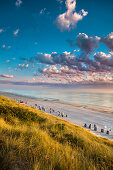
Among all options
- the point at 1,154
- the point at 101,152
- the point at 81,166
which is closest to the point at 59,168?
the point at 81,166

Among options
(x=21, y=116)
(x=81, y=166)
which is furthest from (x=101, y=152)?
(x=21, y=116)

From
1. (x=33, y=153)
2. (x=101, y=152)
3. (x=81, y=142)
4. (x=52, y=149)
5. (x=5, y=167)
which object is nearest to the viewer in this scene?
(x=5, y=167)

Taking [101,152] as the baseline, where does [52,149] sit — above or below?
above

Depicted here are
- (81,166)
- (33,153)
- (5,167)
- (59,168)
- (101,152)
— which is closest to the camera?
(5,167)

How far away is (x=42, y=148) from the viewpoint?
149 inches

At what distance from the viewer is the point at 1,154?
3016 mm

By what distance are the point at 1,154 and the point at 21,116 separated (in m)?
6.98

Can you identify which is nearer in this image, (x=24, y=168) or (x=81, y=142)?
(x=24, y=168)

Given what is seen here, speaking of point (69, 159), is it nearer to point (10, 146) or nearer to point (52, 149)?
point (52, 149)

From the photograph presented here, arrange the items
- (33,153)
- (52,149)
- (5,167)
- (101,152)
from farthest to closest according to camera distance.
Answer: (101,152), (52,149), (33,153), (5,167)

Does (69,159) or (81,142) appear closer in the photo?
(69,159)

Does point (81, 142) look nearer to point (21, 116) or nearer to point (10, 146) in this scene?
point (10, 146)

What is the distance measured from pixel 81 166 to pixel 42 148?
1418mm

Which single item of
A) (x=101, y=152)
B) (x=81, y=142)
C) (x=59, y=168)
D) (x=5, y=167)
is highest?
(x=5, y=167)
